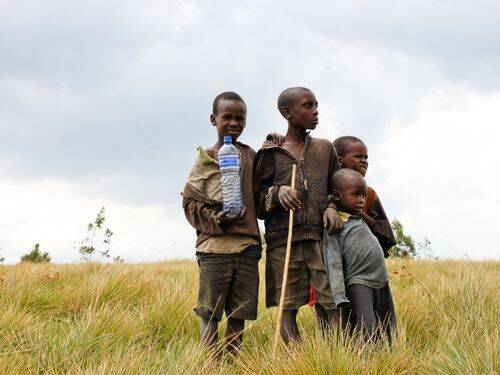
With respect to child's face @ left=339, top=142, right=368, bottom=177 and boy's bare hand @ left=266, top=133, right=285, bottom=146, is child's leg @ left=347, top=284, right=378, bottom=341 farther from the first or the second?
boy's bare hand @ left=266, top=133, right=285, bottom=146

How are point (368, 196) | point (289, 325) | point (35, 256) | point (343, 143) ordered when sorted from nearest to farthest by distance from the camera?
point (289, 325) < point (368, 196) < point (343, 143) < point (35, 256)

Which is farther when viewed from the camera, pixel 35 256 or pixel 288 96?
pixel 35 256

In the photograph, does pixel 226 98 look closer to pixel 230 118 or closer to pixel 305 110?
pixel 230 118

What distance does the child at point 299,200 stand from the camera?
4113 mm

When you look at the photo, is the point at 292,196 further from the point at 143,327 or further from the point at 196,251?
the point at 143,327

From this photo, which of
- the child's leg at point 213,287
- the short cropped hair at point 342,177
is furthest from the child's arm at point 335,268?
the child's leg at point 213,287

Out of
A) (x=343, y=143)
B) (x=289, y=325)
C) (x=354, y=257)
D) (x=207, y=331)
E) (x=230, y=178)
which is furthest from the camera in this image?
(x=343, y=143)

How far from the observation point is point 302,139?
435 centimetres

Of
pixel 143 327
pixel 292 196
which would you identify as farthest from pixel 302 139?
pixel 143 327

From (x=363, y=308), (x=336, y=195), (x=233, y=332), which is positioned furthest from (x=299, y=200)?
(x=233, y=332)

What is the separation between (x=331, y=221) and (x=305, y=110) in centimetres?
85

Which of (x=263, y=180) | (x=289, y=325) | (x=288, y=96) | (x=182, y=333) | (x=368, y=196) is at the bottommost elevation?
(x=182, y=333)

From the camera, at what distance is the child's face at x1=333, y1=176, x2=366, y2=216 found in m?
4.00

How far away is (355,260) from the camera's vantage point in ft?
13.1
